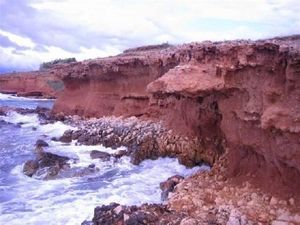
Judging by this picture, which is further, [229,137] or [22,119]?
[22,119]

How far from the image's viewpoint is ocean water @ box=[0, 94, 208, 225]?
1084cm

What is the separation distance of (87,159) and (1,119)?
14.3 meters

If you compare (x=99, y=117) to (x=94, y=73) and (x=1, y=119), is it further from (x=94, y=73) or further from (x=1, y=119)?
(x=1, y=119)

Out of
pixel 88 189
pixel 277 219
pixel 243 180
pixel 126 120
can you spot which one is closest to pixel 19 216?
pixel 88 189

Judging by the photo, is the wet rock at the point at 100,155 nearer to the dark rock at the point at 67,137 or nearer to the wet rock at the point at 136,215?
the dark rock at the point at 67,137

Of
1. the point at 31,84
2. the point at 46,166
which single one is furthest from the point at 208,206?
the point at 31,84

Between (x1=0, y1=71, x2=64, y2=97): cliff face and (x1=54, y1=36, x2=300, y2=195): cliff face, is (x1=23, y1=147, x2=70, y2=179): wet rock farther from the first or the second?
(x1=0, y1=71, x2=64, y2=97): cliff face

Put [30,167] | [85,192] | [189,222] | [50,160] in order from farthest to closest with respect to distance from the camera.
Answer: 1. [50,160]
2. [30,167]
3. [85,192]
4. [189,222]

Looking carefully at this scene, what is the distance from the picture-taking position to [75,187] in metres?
13.0

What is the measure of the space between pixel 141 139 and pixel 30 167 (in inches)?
150

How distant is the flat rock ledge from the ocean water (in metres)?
0.34

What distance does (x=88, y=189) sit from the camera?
1270 cm

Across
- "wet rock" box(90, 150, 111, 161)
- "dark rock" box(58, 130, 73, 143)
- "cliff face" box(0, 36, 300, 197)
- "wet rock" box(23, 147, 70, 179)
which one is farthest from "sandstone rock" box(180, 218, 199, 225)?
"dark rock" box(58, 130, 73, 143)

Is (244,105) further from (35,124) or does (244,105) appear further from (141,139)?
(35,124)
